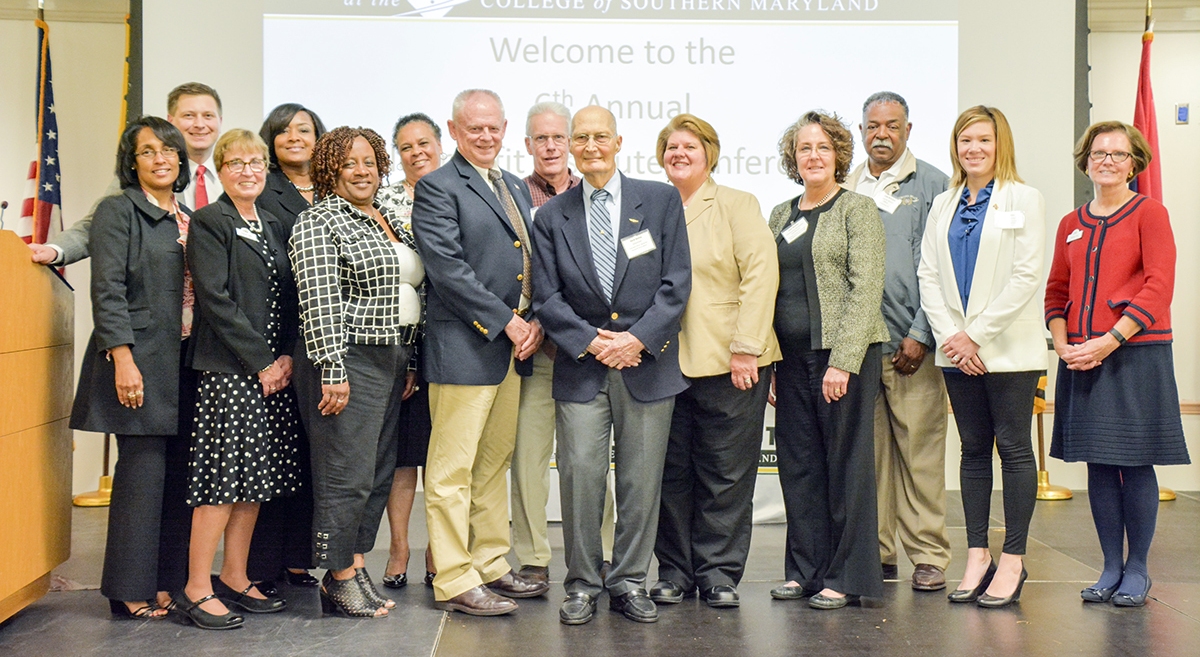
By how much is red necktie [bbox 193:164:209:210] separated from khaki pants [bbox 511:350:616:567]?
1479 mm

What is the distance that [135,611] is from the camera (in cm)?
300

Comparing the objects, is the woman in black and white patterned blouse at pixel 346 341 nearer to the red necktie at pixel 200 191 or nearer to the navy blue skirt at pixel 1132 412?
the red necktie at pixel 200 191

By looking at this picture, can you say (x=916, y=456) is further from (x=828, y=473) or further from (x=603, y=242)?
(x=603, y=242)

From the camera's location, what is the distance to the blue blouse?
10.5 feet

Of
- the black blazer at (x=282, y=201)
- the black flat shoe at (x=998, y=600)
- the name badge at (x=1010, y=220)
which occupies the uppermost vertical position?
the black blazer at (x=282, y=201)

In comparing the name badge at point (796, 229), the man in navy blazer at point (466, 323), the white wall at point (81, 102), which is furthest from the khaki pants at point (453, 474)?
the white wall at point (81, 102)

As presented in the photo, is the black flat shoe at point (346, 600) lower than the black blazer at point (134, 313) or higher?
lower

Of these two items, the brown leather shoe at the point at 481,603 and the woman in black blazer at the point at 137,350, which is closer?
the woman in black blazer at the point at 137,350

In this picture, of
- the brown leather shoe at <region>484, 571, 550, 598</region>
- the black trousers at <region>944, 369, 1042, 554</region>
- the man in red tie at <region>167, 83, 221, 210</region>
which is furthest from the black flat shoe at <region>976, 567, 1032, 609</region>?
the man in red tie at <region>167, 83, 221, 210</region>

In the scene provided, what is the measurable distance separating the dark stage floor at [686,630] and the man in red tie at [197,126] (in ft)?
4.92

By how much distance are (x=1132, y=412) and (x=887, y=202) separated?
1.09 metres

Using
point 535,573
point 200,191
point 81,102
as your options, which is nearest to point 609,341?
point 535,573

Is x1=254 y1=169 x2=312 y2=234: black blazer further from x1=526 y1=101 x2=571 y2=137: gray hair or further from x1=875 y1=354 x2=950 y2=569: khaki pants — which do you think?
x1=875 y1=354 x2=950 y2=569: khaki pants

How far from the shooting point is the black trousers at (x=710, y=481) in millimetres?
3102
